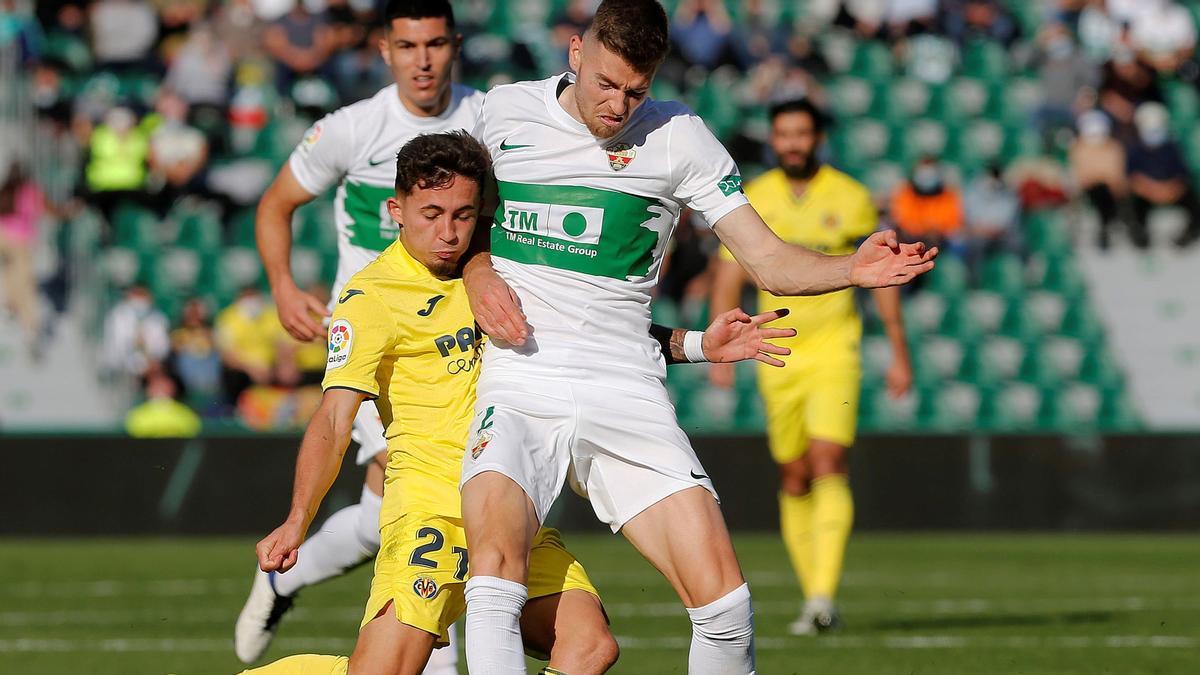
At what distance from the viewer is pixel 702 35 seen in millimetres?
19438

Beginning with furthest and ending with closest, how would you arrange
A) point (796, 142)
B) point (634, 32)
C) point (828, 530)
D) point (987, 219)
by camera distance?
point (987, 219), point (796, 142), point (828, 530), point (634, 32)

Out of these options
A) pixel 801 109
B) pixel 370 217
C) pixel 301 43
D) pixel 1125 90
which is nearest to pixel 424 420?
pixel 370 217

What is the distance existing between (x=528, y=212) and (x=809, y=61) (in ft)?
49.6

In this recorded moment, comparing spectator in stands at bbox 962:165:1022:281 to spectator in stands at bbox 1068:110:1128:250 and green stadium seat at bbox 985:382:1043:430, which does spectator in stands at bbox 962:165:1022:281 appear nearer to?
spectator in stands at bbox 1068:110:1128:250

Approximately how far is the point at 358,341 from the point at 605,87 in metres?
1.08

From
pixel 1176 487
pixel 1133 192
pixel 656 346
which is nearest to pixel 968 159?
pixel 1133 192

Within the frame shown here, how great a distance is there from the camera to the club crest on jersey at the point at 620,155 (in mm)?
5535

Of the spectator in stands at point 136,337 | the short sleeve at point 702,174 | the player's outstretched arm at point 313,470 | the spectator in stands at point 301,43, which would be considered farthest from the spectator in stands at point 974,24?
the player's outstretched arm at point 313,470

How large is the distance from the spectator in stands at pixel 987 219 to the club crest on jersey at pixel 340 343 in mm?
13830

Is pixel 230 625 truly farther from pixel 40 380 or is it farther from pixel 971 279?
pixel 971 279

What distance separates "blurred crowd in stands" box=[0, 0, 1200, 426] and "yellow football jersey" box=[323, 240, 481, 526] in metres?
11.3

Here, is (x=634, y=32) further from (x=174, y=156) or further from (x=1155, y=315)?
(x=1155, y=315)

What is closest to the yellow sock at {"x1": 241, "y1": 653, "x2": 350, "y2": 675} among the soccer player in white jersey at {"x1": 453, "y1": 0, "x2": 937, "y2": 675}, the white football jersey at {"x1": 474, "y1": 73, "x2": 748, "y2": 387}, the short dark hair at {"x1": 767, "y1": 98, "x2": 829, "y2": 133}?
the soccer player in white jersey at {"x1": 453, "y1": 0, "x2": 937, "y2": 675}

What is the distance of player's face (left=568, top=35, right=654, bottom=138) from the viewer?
5262mm
